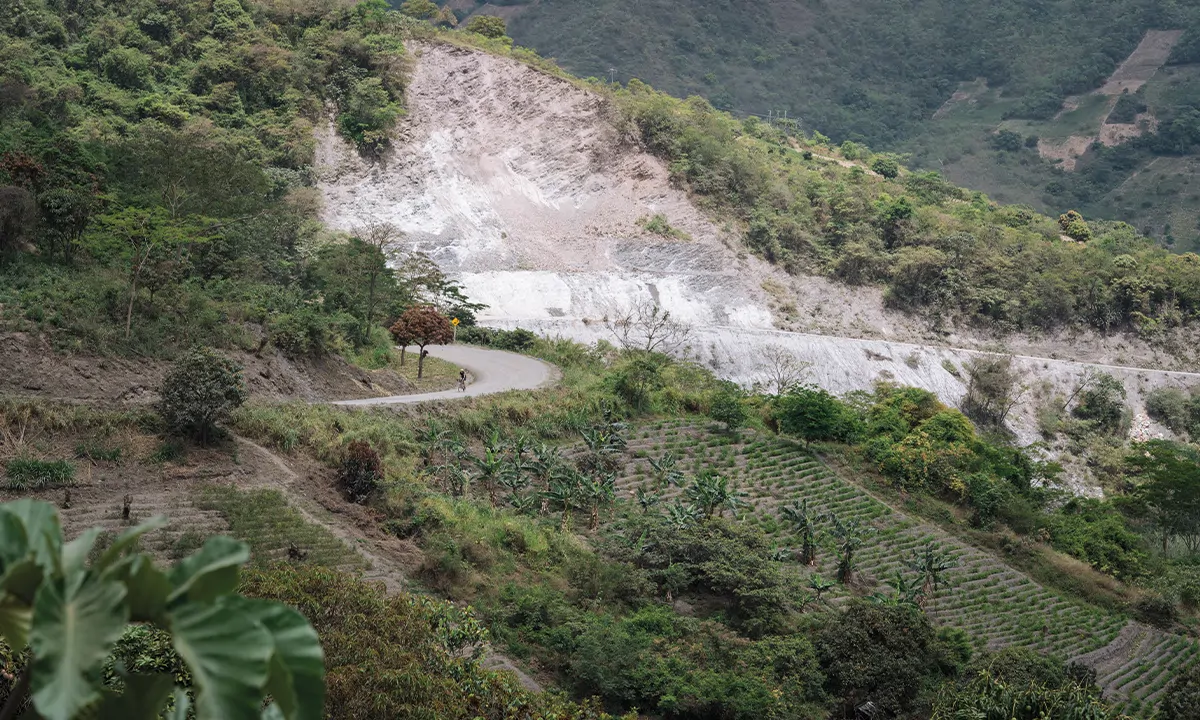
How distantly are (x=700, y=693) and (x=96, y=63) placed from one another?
45779 mm

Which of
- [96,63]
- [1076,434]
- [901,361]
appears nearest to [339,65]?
[96,63]

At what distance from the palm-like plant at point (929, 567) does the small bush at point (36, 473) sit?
2010 cm

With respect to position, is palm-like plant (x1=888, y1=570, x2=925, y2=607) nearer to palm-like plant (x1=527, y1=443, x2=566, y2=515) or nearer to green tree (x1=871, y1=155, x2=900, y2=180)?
palm-like plant (x1=527, y1=443, x2=566, y2=515)

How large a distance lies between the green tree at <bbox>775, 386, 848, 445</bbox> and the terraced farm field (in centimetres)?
72

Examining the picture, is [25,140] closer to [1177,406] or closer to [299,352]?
[299,352]

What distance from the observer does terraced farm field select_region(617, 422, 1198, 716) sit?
89.8ft

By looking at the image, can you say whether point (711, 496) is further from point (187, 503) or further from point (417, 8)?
point (417, 8)

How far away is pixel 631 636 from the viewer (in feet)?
64.4

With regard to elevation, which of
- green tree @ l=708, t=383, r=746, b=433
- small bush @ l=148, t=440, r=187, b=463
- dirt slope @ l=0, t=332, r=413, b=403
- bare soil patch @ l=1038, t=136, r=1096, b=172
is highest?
bare soil patch @ l=1038, t=136, r=1096, b=172

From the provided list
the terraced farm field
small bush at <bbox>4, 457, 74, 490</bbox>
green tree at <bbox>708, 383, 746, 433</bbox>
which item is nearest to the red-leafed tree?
the terraced farm field

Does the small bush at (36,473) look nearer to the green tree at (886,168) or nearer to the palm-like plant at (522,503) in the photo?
the palm-like plant at (522,503)

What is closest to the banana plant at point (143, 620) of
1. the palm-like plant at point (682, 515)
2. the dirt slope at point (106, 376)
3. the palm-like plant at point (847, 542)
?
the dirt slope at point (106, 376)

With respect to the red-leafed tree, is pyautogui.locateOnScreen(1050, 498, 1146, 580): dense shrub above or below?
below

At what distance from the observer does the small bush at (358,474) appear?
2178 centimetres
